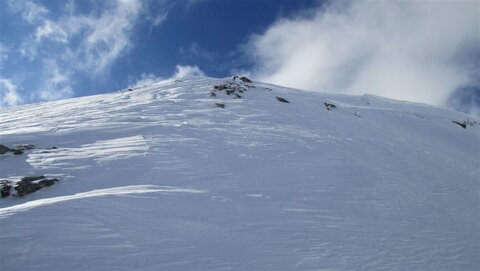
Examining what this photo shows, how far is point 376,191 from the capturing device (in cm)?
985

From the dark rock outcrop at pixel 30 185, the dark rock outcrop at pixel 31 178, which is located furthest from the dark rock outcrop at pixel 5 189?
the dark rock outcrop at pixel 31 178

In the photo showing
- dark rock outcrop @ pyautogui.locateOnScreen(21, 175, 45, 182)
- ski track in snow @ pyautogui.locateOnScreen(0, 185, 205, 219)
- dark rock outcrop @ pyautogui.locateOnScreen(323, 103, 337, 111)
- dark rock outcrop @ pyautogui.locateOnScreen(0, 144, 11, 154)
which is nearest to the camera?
ski track in snow @ pyautogui.locateOnScreen(0, 185, 205, 219)

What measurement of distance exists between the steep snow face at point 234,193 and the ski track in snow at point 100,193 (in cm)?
4

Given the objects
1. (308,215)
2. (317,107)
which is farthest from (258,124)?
(308,215)

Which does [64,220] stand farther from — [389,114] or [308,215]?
[389,114]

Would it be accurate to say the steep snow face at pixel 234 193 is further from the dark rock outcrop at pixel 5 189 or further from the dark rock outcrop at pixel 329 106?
the dark rock outcrop at pixel 329 106

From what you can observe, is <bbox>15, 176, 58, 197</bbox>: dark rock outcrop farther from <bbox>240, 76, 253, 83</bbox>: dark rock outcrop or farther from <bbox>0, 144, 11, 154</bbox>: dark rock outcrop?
<bbox>240, 76, 253, 83</bbox>: dark rock outcrop

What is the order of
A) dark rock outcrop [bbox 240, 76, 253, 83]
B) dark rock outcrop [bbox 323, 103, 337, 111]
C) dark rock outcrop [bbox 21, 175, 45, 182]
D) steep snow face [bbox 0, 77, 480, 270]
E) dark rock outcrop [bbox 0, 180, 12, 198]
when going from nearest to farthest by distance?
1. steep snow face [bbox 0, 77, 480, 270]
2. dark rock outcrop [bbox 0, 180, 12, 198]
3. dark rock outcrop [bbox 21, 175, 45, 182]
4. dark rock outcrop [bbox 323, 103, 337, 111]
5. dark rock outcrop [bbox 240, 76, 253, 83]

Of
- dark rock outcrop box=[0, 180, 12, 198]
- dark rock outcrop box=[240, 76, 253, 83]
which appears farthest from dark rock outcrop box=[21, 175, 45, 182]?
dark rock outcrop box=[240, 76, 253, 83]

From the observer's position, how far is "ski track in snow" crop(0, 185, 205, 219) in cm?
690

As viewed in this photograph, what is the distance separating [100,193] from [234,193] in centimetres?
277

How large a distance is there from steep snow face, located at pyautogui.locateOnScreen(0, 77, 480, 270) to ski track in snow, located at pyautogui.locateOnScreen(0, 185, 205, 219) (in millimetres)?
40

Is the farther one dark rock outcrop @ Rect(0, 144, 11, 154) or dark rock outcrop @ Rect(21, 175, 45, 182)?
dark rock outcrop @ Rect(0, 144, 11, 154)

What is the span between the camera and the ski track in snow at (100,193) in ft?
22.6
